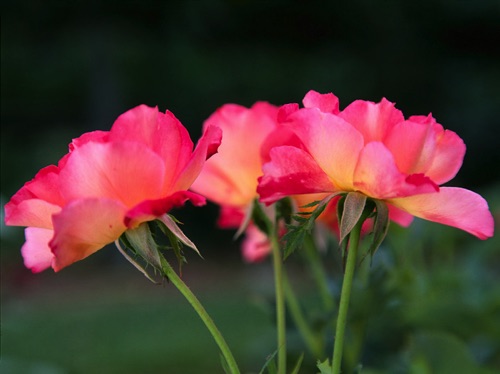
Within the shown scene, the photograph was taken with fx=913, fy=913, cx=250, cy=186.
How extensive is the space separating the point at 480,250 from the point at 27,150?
886cm

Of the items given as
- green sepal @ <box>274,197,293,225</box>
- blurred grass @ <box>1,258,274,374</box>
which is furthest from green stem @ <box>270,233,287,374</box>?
blurred grass @ <box>1,258,274,374</box>

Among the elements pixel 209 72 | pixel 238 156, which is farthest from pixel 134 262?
pixel 209 72

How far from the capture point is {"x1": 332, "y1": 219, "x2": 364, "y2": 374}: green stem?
1.33 feet

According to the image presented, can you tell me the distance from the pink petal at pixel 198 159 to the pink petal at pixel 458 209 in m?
0.10

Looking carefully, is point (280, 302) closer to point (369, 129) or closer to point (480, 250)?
point (369, 129)

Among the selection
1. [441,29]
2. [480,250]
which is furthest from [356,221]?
[441,29]

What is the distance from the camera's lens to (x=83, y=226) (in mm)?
395

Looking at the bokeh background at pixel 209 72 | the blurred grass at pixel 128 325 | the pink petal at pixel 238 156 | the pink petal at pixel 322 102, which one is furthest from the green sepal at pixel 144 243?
the bokeh background at pixel 209 72

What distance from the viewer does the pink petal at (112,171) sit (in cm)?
41

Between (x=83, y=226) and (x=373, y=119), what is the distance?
152 mm

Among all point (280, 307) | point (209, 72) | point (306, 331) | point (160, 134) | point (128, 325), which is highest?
point (160, 134)

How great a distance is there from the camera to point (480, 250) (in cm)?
141

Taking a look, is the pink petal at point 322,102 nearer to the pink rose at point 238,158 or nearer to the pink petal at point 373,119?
the pink petal at point 373,119

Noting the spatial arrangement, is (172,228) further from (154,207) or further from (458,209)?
(458,209)
